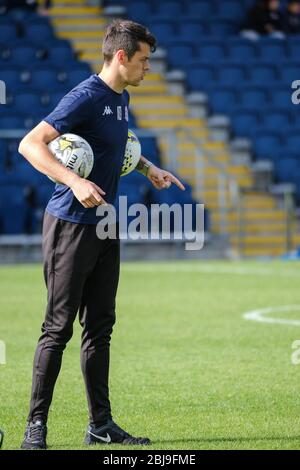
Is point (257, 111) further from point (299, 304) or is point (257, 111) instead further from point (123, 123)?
point (123, 123)

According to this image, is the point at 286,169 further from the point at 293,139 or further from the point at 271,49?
the point at 271,49

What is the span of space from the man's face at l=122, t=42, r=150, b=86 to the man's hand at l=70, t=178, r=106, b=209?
70cm

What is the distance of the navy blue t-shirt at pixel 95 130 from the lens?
18.5 feet

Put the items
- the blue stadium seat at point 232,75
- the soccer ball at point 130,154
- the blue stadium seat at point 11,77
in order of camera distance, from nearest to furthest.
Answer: the soccer ball at point 130,154 → the blue stadium seat at point 11,77 → the blue stadium seat at point 232,75

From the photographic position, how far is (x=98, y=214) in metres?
5.79

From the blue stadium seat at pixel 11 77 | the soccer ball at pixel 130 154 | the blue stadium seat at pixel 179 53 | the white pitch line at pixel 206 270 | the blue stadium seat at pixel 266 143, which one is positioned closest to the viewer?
the soccer ball at pixel 130 154

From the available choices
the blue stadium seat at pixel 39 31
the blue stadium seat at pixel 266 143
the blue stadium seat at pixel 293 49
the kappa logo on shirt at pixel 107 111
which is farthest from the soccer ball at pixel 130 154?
the blue stadium seat at pixel 293 49

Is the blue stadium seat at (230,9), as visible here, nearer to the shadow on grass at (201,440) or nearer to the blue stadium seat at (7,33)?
the blue stadium seat at (7,33)

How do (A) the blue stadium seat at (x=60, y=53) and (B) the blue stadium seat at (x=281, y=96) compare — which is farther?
(B) the blue stadium seat at (x=281, y=96)

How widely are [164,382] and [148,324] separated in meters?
3.37

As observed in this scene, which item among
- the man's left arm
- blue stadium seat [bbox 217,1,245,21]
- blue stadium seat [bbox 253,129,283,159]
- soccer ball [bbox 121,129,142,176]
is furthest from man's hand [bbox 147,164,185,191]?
blue stadium seat [bbox 217,1,245,21]

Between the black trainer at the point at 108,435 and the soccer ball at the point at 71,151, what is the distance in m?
1.37

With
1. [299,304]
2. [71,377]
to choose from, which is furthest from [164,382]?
[299,304]

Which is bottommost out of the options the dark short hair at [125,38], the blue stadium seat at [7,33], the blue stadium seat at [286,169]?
the dark short hair at [125,38]
